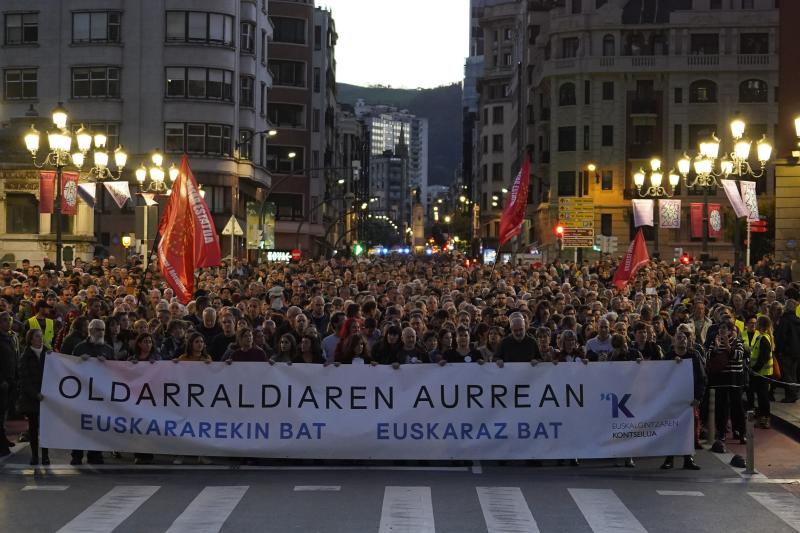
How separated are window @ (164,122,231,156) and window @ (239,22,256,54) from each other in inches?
218

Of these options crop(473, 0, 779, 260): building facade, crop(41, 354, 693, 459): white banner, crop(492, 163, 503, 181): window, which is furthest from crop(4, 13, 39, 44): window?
crop(492, 163, 503, 181): window

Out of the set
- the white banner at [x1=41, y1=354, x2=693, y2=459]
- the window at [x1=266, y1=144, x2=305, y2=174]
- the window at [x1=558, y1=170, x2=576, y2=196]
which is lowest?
the white banner at [x1=41, y1=354, x2=693, y2=459]

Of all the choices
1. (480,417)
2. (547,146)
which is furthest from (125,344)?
(547,146)

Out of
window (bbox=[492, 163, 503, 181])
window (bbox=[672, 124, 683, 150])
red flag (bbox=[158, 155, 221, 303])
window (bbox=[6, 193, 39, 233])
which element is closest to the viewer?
red flag (bbox=[158, 155, 221, 303])

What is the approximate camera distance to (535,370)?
15500 mm

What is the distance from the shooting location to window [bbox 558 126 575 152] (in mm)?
87812

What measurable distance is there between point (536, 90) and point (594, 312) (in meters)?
77.2

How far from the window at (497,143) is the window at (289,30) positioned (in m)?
53.0

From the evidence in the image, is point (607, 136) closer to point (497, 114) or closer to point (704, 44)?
point (704, 44)

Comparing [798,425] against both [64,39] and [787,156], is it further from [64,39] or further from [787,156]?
[64,39]

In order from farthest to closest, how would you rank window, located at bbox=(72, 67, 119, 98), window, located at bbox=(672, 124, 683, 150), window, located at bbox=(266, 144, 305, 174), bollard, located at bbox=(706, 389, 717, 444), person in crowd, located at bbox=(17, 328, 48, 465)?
window, located at bbox=(266, 144, 305, 174) < window, located at bbox=(672, 124, 683, 150) < window, located at bbox=(72, 67, 119, 98) < bollard, located at bbox=(706, 389, 717, 444) < person in crowd, located at bbox=(17, 328, 48, 465)

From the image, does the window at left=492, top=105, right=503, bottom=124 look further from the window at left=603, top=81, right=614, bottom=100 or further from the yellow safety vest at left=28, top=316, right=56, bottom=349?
the yellow safety vest at left=28, top=316, right=56, bottom=349

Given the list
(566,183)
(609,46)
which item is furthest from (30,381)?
(566,183)

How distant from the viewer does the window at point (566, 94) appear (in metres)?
87.9
